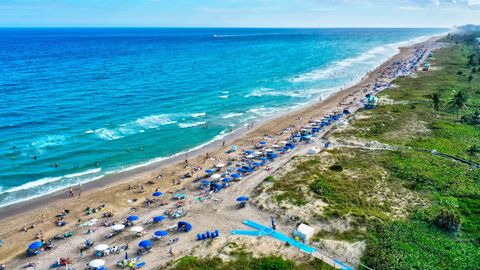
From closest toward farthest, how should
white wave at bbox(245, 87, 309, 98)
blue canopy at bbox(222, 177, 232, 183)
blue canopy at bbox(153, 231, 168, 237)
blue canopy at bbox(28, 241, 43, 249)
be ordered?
blue canopy at bbox(28, 241, 43, 249)
blue canopy at bbox(153, 231, 168, 237)
blue canopy at bbox(222, 177, 232, 183)
white wave at bbox(245, 87, 309, 98)

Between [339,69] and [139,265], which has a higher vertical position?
[339,69]

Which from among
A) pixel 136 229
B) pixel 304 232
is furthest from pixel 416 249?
pixel 136 229

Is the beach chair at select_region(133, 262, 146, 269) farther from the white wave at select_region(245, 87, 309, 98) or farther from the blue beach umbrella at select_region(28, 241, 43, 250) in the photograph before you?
the white wave at select_region(245, 87, 309, 98)

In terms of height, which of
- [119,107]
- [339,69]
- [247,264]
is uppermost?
[339,69]

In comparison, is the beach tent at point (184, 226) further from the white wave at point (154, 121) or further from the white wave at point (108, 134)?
the white wave at point (154, 121)

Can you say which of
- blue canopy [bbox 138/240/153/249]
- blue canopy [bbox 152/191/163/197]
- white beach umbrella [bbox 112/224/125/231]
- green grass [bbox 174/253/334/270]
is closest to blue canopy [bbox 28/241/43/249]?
white beach umbrella [bbox 112/224/125/231]

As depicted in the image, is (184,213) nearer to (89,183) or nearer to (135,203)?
(135,203)

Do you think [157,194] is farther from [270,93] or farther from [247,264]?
[270,93]
